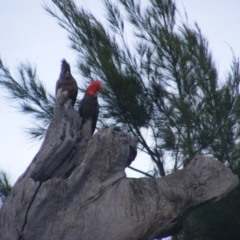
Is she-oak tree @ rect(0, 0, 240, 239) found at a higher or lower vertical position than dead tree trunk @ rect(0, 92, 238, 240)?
higher

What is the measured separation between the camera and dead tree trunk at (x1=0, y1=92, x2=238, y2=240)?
3.20 metres

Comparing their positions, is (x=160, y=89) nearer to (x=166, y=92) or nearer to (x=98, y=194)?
(x=166, y=92)

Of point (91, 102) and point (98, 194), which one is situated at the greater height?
point (91, 102)

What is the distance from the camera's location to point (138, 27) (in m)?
4.91

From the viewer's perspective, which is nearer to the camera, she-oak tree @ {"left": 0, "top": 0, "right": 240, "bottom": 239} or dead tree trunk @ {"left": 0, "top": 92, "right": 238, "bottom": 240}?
dead tree trunk @ {"left": 0, "top": 92, "right": 238, "bottom": 240}

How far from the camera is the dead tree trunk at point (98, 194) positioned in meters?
3.20

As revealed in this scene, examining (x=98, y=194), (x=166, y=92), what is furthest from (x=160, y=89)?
(x=98, y=194)

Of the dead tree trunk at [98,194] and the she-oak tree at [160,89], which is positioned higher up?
the she-oak tree at [160,89]

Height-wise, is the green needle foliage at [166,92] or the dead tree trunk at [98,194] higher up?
the green needle foliage at [166,92]

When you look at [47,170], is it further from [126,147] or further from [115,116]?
[115,116]

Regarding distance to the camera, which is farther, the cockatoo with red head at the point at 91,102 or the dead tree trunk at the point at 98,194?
the cockatoo with red head at the point at 91,102

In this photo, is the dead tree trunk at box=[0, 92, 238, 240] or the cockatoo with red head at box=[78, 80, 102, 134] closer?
the dead tree trunk at box=[0, 92, 238, 240]

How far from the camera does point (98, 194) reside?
3318 millimetres

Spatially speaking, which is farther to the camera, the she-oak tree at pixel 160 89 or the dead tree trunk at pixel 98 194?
the she-oak tree at pixel 160 89
